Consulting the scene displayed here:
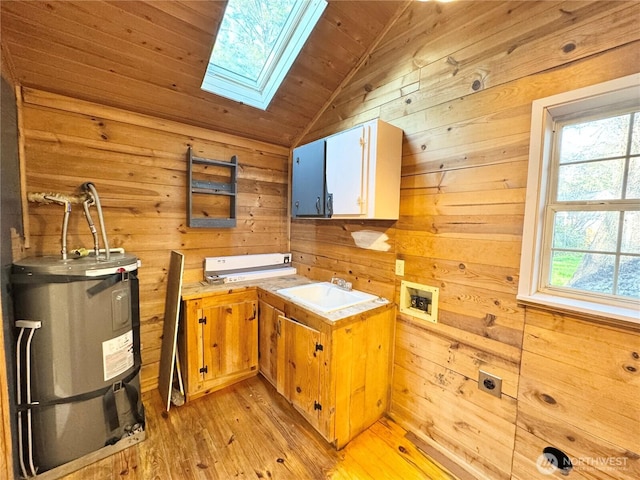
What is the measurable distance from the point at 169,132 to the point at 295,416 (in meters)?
2.47

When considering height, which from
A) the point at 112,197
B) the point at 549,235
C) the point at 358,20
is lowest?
the point at 549,235

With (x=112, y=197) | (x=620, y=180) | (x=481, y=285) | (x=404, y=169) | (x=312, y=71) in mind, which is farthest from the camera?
(x=312, y=71)

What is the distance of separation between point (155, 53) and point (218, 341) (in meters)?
2.10

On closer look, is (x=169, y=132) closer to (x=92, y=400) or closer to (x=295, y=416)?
(x=92, y=400)

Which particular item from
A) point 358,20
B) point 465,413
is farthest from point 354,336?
point 358,20

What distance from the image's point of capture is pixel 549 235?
1.29 metres

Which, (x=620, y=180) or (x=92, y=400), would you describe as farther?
(x=92, y=400)

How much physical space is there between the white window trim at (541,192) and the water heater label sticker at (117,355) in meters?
2.29

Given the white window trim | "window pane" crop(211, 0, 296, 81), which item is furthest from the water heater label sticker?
the white window trim

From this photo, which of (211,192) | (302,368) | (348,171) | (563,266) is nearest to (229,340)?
(302,368)

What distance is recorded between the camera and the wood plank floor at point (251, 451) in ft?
4.89

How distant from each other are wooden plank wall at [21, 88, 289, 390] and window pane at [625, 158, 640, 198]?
8.30ft

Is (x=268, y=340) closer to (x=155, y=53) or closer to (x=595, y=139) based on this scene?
(x=155, y=53)

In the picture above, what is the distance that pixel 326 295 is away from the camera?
2295 mm
